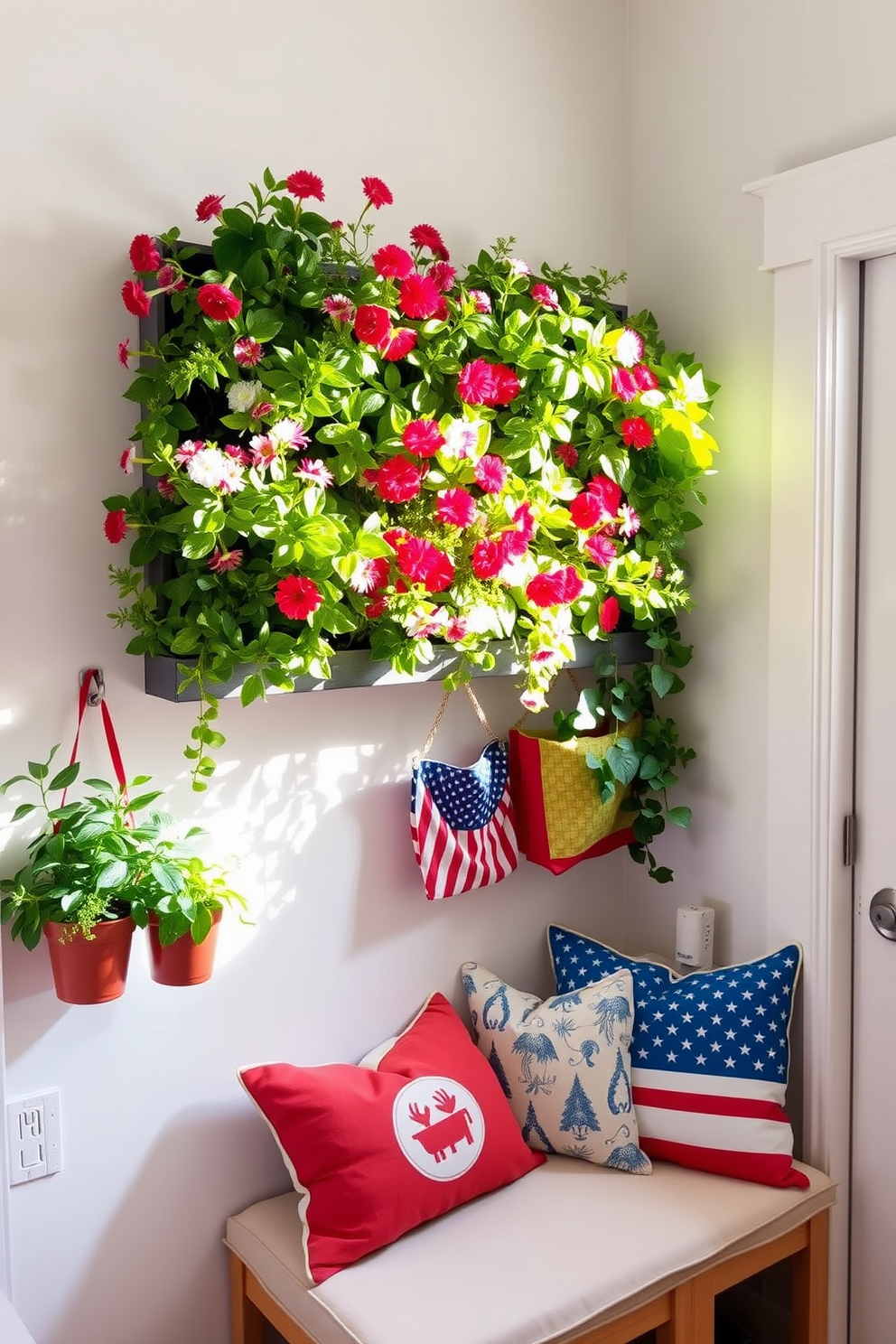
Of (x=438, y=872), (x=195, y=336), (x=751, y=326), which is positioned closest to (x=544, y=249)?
(x=751, y=326)

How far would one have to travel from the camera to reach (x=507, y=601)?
5.73ft

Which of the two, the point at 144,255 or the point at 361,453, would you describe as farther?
the point at 361,453

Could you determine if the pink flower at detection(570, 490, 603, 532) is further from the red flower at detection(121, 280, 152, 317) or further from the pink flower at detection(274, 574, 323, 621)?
the red flower at detection(121, 280, 152, 317)

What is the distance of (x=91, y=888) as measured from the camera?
150 centimetres

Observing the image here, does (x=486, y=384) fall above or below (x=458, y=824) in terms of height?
above

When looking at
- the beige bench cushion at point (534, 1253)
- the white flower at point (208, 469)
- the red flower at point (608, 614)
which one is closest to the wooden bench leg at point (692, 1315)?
the beige bench cushion at point (534, 1253)

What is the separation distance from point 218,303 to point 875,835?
4.31ft

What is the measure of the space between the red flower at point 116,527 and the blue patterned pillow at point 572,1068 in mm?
1034

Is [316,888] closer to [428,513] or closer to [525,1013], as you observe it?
[525,1013]

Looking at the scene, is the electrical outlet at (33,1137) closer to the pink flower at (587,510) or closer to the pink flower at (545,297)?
the pink flower at (587,510)

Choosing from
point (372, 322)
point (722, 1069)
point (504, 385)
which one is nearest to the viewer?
point (372, 322)

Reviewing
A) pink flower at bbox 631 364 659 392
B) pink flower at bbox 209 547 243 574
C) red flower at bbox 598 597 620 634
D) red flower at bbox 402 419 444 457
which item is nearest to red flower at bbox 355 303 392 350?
red flower at bbox 402 419 444 457

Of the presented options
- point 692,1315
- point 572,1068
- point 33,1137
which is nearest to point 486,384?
point 572,1068

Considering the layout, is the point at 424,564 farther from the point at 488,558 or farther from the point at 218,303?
the point at 218,303
